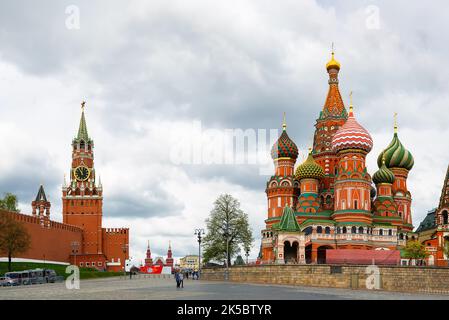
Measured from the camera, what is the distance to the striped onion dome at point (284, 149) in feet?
271

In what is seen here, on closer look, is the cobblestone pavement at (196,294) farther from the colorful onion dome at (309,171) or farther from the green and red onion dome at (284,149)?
the green and red onion dome at (284,149)

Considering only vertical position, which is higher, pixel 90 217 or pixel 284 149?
pixel 284 149

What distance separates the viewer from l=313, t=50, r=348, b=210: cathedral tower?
265 feet

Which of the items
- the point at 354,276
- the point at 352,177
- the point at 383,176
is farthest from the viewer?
the point at 383,176

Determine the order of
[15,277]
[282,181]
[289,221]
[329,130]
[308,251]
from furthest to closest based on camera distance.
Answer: [329,130] → [282,181] → [308,251] → [289,221] → [15,277]

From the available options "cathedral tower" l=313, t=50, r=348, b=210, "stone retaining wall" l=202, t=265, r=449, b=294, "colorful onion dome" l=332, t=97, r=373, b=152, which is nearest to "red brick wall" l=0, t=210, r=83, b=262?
"cathedral tower" l=313, t=50, r=348, b=210

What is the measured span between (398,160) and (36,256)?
52.0 m

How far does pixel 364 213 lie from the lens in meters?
72.2

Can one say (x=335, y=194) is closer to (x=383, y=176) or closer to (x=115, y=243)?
(x=383, y=176)

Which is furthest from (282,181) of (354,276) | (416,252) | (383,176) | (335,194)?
(354,276)

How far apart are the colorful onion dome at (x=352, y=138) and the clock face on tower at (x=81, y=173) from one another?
63.5m

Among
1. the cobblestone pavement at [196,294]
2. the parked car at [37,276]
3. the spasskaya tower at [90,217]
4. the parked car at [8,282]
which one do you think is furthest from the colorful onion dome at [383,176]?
the spasskaya tower at [90,217]

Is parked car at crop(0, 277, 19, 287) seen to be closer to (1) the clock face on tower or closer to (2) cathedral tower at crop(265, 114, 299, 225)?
(2) cathedral tower at crop(265, 114, 299, 225)

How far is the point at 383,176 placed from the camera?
7806cm
